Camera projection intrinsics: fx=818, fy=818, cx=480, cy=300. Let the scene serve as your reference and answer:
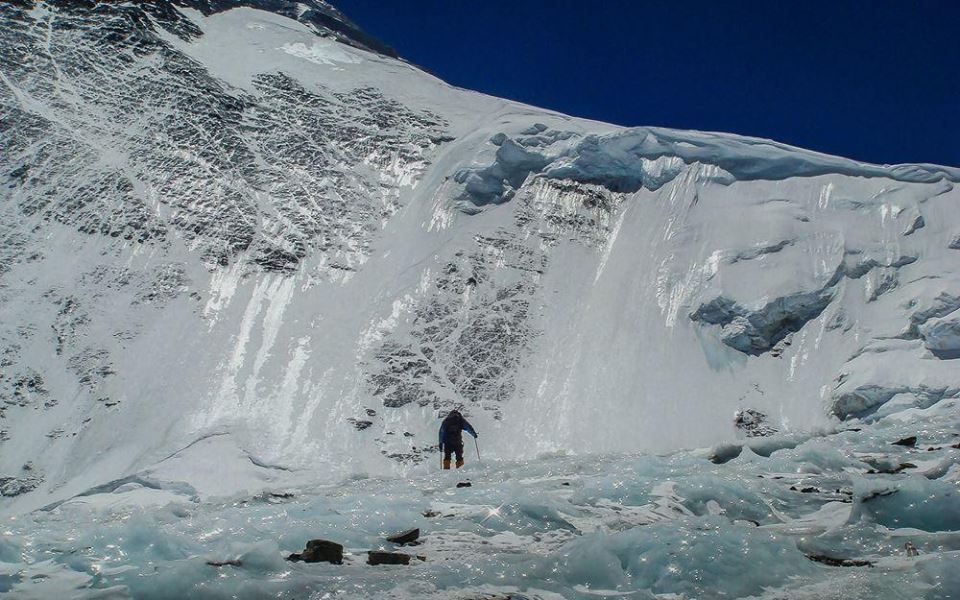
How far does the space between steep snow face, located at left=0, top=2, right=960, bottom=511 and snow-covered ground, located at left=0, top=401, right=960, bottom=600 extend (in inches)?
585

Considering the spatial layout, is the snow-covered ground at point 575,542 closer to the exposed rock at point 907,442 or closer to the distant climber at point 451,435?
the exposed rock at point 907,442

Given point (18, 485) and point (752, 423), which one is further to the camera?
point (752, 423)

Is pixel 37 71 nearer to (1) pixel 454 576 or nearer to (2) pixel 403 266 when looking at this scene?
(2) pixel 403 266

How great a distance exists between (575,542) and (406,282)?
2686cm

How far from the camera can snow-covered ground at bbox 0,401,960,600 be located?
653 cm

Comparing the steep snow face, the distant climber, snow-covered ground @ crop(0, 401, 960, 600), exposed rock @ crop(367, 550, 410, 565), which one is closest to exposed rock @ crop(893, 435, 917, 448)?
snow-covered ground @ crop(0, 401, 960, 600)

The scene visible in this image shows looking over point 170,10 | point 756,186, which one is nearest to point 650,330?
point 756,186

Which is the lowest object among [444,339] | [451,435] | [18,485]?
[18,485]

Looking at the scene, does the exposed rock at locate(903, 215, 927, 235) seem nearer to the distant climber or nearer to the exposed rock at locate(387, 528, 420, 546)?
the distant climber

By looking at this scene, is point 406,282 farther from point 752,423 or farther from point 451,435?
point 451,435

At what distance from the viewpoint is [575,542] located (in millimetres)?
7535

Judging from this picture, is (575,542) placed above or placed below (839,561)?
above

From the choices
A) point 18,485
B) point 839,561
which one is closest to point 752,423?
point 839,561

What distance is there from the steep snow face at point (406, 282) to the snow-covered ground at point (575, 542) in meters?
14.9
